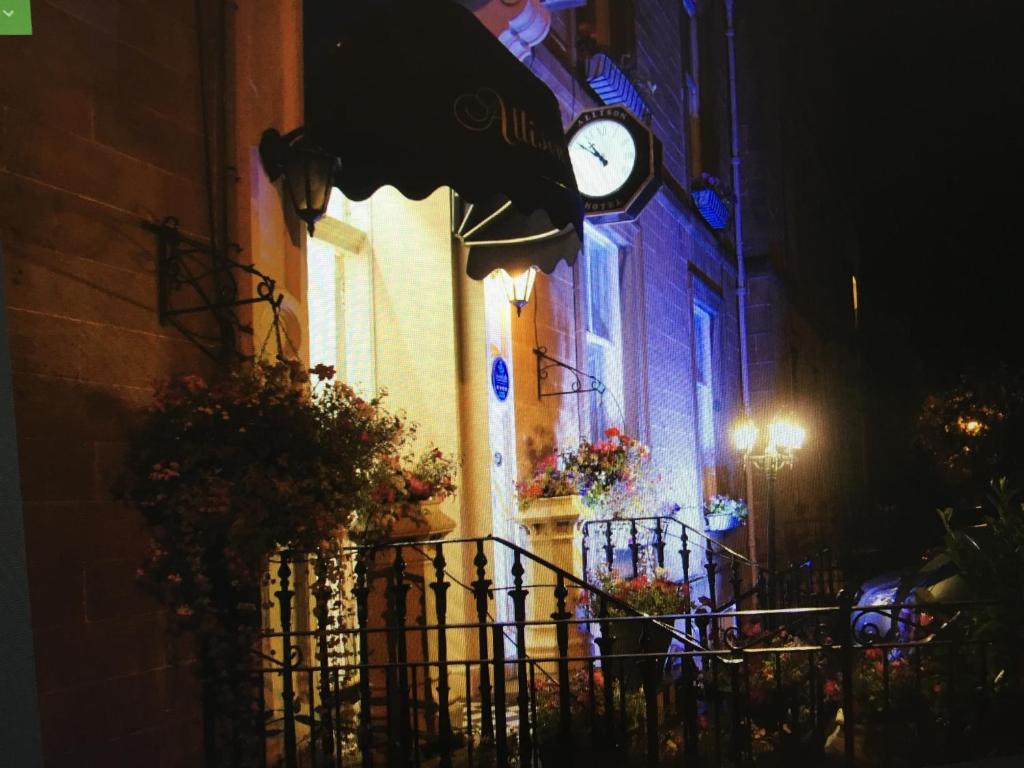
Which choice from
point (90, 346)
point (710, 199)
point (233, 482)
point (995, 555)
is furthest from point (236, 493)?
point (710, 199)

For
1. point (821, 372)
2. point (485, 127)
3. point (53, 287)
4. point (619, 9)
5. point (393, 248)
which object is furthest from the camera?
point (821, 372)

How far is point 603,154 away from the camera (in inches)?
336

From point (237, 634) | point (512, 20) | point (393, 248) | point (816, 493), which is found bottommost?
point (816, 493)

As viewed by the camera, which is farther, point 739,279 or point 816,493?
point 816,493

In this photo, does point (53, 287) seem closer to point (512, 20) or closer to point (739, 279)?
point (512, 20)

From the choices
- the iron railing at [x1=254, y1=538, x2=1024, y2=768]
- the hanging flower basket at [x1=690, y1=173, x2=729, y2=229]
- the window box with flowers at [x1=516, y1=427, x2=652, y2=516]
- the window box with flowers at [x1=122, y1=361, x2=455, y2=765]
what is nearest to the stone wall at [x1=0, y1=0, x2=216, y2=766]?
the window box with flowers at [x1=122, y1=361, x2=455, y2=765]

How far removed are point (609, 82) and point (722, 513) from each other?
5.36 metres

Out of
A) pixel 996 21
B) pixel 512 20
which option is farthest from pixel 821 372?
pixel 512 20

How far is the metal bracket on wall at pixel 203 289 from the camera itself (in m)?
4.55

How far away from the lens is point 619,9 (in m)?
10.3

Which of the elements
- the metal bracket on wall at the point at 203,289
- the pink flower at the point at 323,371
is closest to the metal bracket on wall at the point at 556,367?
the metal bracket on wall at the point at 203,289

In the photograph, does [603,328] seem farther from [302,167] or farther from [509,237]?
[302,167]

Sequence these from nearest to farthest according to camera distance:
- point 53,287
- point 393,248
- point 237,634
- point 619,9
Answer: point 53,287 → point 237,634 → point 393,248 → point 619,9

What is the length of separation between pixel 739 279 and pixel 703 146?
8.67ft
